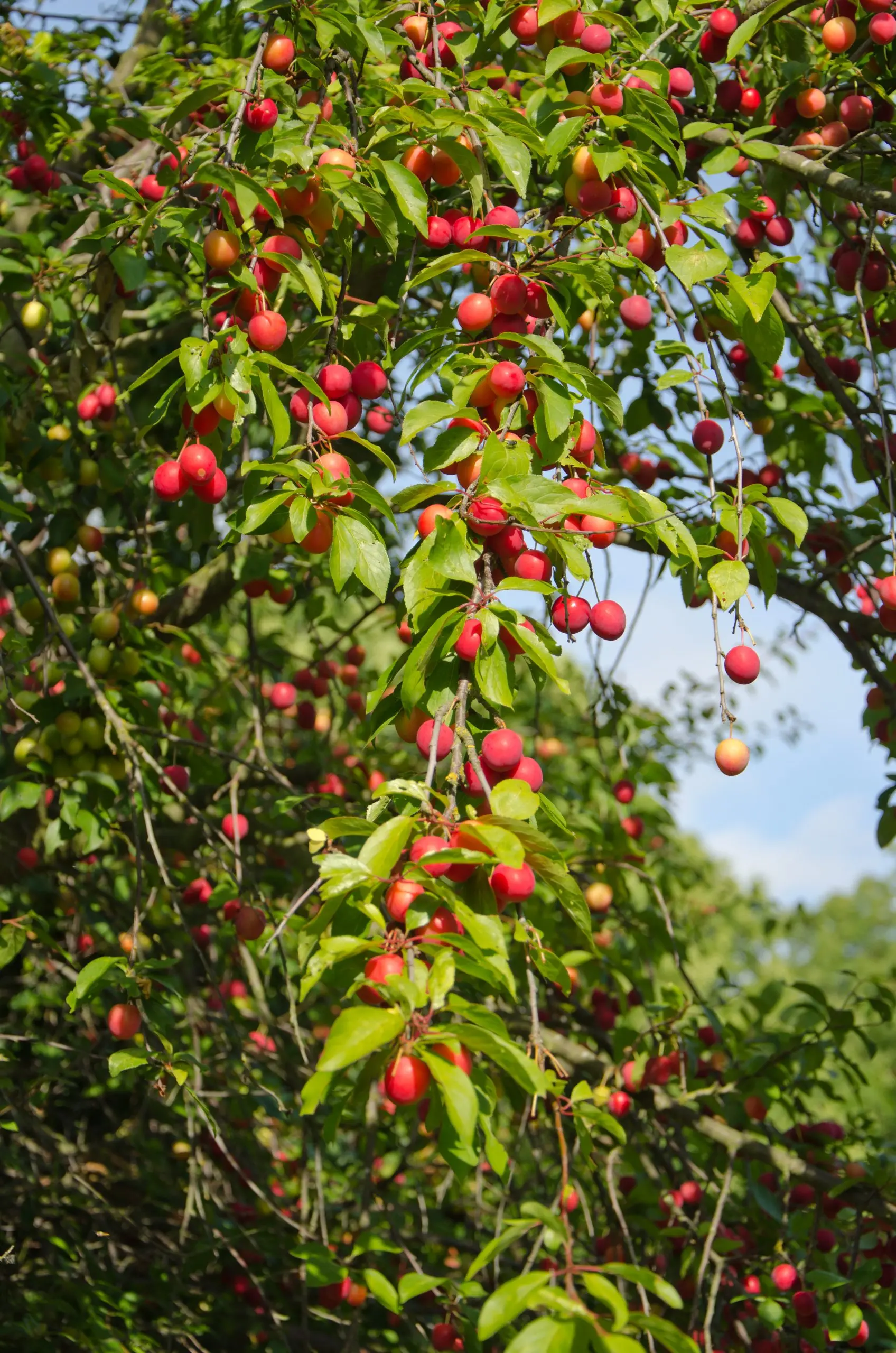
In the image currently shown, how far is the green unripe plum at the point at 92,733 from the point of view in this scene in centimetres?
230

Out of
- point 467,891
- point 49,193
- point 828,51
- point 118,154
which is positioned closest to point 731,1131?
point 467,891

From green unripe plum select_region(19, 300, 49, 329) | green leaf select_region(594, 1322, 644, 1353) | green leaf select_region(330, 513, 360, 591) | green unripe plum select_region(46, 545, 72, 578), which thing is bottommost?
green leaf select_region(594, 1322, 644, 1353)

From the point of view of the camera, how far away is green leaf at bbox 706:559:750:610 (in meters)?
1.39

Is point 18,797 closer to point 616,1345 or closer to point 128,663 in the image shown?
point 128,663

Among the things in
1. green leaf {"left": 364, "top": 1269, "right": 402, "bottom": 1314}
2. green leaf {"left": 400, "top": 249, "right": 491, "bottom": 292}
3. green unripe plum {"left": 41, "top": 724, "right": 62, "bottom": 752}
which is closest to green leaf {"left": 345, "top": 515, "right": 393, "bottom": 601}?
green leaf {"left": 400, "top": 249, "right": 491, "bottom": 292}

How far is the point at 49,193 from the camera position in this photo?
2.39 meters

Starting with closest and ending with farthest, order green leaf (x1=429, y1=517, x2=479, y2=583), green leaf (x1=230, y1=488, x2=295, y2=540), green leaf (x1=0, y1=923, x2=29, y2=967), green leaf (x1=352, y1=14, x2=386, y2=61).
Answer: green leaf (x1=429, y1=517, x2=479, y2=583) < green leaf (x1=230, y1=488, x2=295, y2=540) < green leaf (x1=352, y1=14, x2=386, y2=61) < green leaf (x1=0, y1=923, x2=29, y2=967)

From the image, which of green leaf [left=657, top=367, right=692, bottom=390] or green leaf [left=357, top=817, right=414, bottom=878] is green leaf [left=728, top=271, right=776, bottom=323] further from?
green leaf [left=357, top=817, right=414, bottom=878]

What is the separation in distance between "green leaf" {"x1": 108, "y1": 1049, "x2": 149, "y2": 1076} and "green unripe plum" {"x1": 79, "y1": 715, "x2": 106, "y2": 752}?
0.89m

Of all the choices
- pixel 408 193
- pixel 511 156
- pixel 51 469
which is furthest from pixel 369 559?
pixel 51 469

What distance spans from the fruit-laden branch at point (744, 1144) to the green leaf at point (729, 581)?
113 cm

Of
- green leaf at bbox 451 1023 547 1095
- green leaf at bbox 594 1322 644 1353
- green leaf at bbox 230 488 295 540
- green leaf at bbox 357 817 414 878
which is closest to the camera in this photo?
green leaf at bbox 594 1322 644 1353

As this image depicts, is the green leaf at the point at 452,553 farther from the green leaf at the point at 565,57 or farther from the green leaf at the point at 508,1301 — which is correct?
the green leaf at the point at 565,57

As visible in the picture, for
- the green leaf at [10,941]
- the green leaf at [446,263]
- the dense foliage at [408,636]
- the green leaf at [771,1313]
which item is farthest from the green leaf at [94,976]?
the green leaf at [771,1313]
